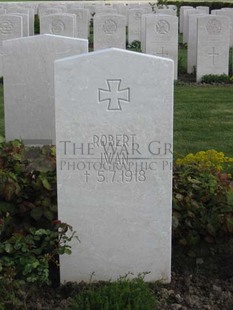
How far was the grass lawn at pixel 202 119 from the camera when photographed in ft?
23.7

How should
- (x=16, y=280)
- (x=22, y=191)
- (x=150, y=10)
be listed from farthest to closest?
(x=150, y=10)
(x=22, y=191)
(x=16, y=280)

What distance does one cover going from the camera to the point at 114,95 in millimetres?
3713

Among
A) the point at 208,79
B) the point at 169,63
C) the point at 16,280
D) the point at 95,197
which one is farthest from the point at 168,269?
the point at 208,79

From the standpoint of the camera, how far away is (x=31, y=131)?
621 centimetres

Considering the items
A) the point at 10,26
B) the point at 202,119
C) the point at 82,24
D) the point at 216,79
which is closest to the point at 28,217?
the point at 202,119

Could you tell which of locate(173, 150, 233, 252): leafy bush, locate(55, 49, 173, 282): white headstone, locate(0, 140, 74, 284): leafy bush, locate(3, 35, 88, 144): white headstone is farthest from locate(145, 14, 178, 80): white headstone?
locate(55, 49, 173, 282): white headstone

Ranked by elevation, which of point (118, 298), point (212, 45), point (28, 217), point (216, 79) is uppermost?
point (212, 45)

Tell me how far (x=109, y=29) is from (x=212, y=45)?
204cm

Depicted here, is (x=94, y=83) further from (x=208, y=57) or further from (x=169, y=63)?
(x=208, y=57)

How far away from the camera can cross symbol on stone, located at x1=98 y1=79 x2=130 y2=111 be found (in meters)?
3.72

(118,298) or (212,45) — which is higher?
(212,45)

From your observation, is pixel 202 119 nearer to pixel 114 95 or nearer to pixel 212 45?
pixel 212 45

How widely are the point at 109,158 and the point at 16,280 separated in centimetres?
82

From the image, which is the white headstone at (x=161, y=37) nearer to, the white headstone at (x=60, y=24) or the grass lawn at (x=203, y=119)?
the grass lawn at (x=203, y=119)
